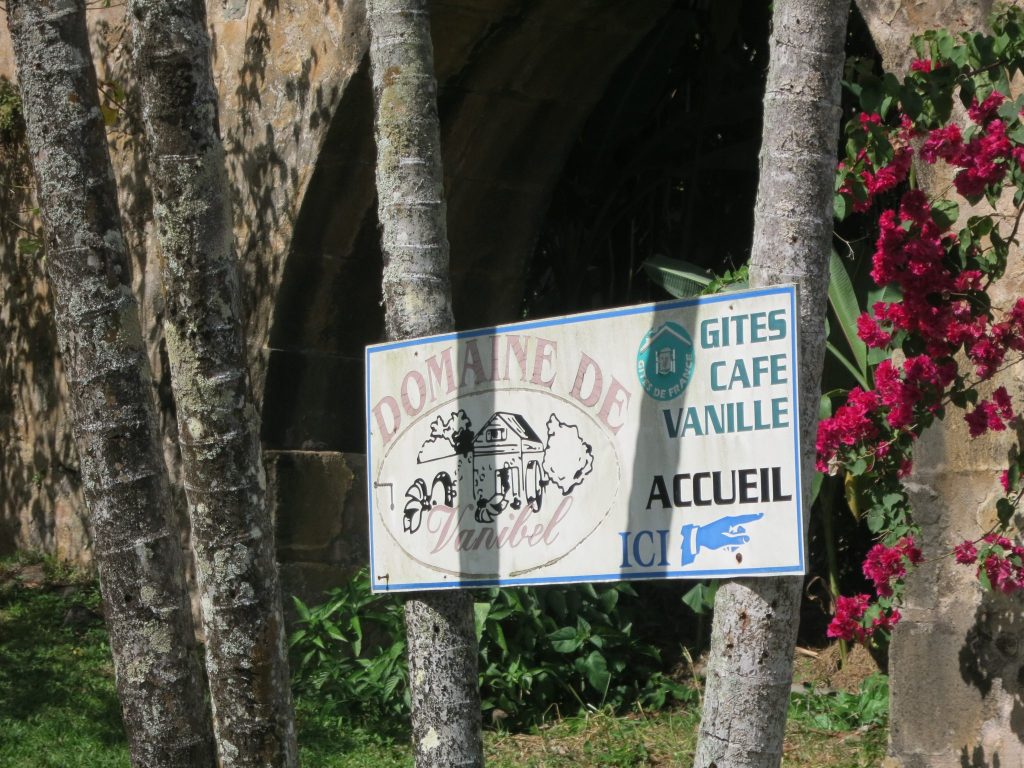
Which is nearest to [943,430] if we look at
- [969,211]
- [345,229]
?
[969,211]

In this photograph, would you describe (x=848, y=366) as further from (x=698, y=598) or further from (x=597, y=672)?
(x=597, y=672)

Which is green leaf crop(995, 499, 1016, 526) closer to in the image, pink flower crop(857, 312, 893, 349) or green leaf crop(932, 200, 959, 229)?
pink flower crop(857, 312, 893, 349)

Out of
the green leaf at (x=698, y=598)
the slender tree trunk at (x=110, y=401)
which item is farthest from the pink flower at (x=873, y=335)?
the green leaf at (x=698, y=598)

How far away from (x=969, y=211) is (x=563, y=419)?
1578mm

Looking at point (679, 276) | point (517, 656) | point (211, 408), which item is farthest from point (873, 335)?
point (517, 656)

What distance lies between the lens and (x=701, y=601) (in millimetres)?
5113

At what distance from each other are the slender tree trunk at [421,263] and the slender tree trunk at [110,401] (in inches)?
20.6

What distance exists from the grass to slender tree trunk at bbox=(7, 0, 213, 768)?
1.70 metres

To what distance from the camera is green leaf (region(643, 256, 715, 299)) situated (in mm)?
5398

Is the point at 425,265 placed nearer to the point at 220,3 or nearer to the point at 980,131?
the point at 980,131

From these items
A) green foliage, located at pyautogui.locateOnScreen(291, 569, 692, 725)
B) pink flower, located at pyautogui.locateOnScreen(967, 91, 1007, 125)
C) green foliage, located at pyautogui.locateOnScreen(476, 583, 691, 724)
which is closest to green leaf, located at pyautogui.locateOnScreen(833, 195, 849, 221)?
pink flower, located at pyautogui.locateOnScreen(967, 91, 1007, 125)

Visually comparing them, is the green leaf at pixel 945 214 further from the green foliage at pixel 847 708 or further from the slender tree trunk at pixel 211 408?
the green foliage at pixel 847 708

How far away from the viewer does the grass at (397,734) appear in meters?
4.49

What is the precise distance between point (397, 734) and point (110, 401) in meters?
2.37
